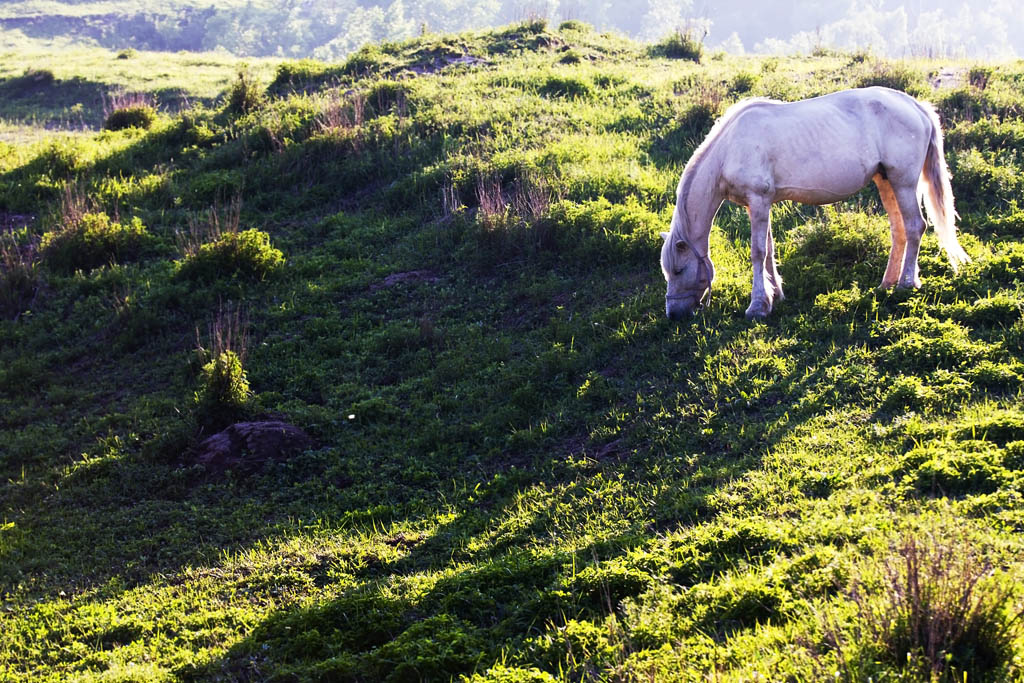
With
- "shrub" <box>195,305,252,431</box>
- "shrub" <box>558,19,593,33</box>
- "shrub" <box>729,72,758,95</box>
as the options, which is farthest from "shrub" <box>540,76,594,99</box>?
"shrub" <box>195,305,252,431</box>

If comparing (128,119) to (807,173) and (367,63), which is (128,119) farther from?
Result: (807,173)

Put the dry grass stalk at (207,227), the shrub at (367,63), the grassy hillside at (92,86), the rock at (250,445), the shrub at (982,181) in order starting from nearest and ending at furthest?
the rock at (250,445) → the shrub at (982,181) → the dry grass stalk at (207,227) → the shrub at (367,63) → the grassy hillside at (92,86)

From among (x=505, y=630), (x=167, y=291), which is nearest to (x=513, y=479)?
(x=505, y=630)

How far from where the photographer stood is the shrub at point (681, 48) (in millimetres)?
21328

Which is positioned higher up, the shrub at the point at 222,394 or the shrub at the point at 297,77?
the shrub at the point at 297,77

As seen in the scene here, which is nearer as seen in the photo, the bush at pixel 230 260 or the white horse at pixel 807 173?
the white horse at pixel 807 173

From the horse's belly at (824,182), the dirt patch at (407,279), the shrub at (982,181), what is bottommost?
the dirt patch at (407,279)

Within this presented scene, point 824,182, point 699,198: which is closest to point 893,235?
point 824,182

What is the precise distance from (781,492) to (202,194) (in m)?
11.3

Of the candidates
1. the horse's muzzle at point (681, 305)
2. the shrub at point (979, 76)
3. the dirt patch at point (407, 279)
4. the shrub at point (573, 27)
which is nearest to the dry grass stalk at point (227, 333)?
the dirt patch at point (407, 279)

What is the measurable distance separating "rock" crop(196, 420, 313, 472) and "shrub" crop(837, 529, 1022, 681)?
5554 mm

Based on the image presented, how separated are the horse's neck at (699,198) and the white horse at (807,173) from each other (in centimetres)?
1

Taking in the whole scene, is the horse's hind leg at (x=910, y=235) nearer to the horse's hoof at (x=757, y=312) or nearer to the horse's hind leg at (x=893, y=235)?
the horse's hind leg at (x=893, y=235)

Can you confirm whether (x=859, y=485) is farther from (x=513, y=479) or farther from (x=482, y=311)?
(x=482, y=311)
